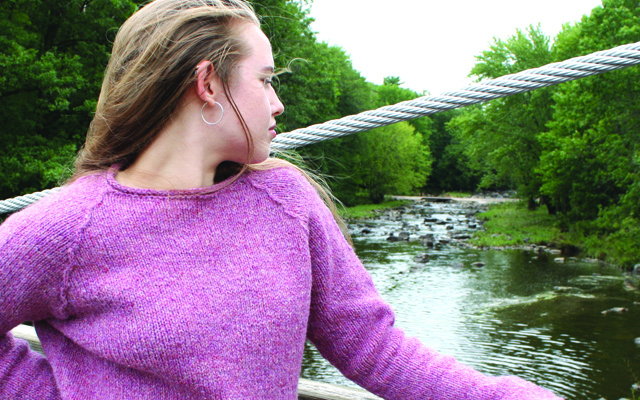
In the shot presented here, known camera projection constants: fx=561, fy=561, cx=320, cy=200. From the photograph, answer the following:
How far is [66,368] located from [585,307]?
1052 cm

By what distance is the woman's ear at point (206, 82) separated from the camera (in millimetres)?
1042

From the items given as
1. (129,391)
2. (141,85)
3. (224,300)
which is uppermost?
(141,85)

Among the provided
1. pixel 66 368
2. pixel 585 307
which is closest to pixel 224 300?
pixel 66 368

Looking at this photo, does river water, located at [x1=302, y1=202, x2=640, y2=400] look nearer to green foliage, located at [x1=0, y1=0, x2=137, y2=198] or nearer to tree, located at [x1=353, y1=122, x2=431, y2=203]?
green foliage, located at [x1=0, y1=0, x2=137, y2=198]

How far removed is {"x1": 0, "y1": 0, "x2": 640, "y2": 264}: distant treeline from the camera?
452 inches

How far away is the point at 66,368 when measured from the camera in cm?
105

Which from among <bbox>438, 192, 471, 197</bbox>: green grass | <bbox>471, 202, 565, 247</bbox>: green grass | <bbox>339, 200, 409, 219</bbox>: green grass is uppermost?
<bbox>471, 202, 565, 247</bbox>: green grass

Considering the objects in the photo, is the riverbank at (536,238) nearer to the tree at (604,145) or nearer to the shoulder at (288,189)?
the tree at (604,145)

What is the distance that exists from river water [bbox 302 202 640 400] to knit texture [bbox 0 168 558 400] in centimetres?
609

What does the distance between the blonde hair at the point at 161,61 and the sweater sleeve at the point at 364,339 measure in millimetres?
271

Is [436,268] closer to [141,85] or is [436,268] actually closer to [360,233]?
[360,233]

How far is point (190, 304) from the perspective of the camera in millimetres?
1000

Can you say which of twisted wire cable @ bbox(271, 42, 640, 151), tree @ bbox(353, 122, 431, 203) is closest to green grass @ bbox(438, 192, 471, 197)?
tree @ bbox(353, 122, 431, 203)

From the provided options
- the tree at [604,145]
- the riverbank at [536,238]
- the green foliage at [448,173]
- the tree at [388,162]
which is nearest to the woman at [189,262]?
the riverbank at [536,238]
